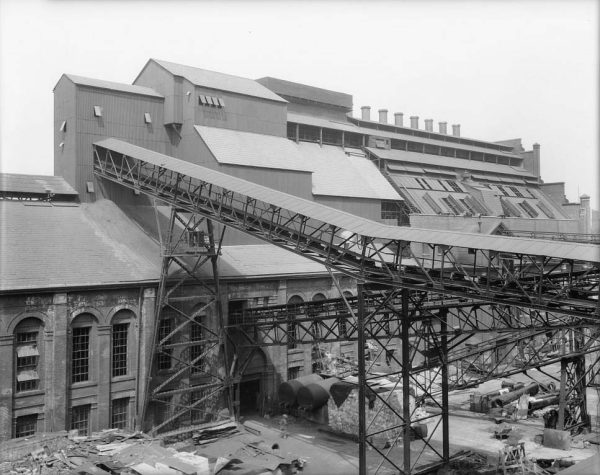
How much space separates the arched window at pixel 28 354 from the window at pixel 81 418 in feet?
6.29

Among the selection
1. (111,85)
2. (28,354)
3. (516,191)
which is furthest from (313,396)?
(516,191)

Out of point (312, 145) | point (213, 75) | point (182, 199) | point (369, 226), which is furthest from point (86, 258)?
point (312, 145)

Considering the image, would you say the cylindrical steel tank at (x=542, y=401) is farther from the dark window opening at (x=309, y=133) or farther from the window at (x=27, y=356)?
the dark window opening at (x=309, y=133)

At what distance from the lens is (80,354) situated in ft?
78.4

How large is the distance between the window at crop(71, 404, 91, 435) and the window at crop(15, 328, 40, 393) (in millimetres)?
1939

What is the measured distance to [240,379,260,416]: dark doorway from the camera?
29.9 metres

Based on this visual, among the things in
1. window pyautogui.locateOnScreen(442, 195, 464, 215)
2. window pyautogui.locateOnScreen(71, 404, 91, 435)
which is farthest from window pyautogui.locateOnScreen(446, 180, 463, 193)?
window pyautogui.locateOnScreen(71, 404, 91, 435)

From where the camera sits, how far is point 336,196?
3825cm

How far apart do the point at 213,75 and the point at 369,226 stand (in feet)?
68.5

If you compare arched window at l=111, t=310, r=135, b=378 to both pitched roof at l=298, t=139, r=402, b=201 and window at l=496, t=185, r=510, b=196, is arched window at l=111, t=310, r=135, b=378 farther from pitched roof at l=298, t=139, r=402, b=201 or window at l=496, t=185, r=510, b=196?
window at l=496, t=185, r=510, b=196

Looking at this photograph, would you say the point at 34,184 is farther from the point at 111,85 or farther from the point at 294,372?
the point at 294,372

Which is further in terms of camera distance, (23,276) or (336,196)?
(336,196)

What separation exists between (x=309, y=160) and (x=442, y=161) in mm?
19685

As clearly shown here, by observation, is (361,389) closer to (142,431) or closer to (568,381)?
(142,431)
